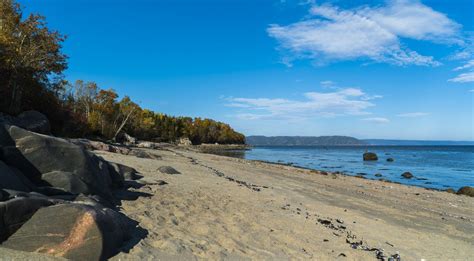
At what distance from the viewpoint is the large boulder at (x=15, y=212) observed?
501cm

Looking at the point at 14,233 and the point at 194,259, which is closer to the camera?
the point at 14,233

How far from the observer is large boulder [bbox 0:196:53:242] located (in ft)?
16.4

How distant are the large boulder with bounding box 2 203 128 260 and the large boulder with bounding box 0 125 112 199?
2551mm

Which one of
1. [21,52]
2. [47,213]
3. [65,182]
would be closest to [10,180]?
[65,182]

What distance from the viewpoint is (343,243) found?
819 cm

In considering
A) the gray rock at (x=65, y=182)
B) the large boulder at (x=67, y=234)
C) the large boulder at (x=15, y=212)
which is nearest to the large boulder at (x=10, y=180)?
the gray rock at (x=65, y=182)

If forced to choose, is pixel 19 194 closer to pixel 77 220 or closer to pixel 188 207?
pixel 77 220

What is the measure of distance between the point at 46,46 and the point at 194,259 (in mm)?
27876

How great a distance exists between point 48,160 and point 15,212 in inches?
125

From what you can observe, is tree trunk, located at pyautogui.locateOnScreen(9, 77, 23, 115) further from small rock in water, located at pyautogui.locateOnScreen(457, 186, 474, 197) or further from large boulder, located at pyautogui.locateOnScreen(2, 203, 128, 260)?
small rock in water, located at pyautogui.locateOnScreen(457, 186, 474, 197)

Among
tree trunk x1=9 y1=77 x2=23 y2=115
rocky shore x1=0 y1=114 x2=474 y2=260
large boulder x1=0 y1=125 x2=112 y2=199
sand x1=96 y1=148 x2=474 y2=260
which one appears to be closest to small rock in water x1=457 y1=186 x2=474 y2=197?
sand x1=96 y1=148 x2=474 y2=260

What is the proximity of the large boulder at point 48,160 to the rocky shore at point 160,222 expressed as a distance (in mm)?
21

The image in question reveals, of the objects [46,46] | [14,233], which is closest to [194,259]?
[14,233]

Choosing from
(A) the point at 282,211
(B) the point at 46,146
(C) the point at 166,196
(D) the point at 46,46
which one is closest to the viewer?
(B) the point at 46,146
